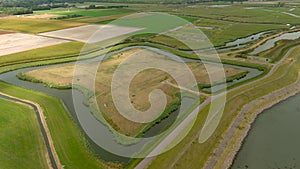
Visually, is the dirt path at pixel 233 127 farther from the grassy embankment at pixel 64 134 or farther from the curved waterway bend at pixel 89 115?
the grassy embankment at pixel 64 134

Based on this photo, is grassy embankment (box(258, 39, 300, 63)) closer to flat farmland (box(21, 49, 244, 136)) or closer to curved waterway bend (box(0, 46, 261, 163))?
curved waterway bend (box(0, 46, 261, 163))

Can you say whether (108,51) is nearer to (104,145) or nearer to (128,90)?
(128,90)

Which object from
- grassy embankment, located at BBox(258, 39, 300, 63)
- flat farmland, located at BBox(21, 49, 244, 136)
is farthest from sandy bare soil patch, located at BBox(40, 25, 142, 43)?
grassy embankment, located at BBox(258, 39, 300, 63)

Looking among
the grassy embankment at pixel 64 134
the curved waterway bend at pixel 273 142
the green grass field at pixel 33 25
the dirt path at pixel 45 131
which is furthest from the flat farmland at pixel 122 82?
the green grass field at pixel 33 25

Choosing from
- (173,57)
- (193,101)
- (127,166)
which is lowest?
(127,166)

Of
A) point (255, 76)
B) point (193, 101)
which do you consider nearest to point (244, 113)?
point (193, 101)
